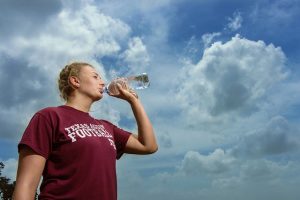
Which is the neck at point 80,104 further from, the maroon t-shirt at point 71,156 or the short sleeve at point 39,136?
the short sleeve at point 39,136

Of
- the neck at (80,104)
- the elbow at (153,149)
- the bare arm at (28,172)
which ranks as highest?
the neck at (80,104)

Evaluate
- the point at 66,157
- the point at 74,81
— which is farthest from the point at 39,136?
the point at 74,81

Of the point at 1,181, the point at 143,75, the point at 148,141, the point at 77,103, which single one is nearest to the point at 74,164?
A: the point at 77,103

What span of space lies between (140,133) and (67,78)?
3.89 feet

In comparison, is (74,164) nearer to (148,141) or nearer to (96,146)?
(96,146)

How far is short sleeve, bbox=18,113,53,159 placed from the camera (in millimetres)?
4586

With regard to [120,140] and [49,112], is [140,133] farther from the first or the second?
[49,112]

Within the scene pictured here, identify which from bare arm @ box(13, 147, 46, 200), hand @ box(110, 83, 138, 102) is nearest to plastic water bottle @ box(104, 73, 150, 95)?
hand @ box(110, 83, 138, 102)

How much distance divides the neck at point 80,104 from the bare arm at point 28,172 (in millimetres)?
863

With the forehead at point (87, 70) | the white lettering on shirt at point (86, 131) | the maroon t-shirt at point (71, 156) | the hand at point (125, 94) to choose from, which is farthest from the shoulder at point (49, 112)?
the hand at point (125, 94)

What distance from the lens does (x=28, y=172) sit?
4.52 meters

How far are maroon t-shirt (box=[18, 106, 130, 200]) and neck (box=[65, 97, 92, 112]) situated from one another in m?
0.30

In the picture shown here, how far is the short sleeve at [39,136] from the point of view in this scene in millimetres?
4586

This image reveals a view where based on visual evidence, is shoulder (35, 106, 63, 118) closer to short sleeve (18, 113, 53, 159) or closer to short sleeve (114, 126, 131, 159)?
short sleeve (18, 113, 53, 159)
